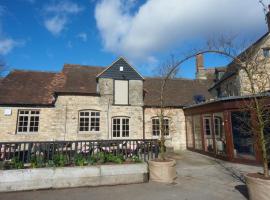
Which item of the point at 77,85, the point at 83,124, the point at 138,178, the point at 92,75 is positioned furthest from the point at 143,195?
the point at 92,75

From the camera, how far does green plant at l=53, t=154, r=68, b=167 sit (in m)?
6.79

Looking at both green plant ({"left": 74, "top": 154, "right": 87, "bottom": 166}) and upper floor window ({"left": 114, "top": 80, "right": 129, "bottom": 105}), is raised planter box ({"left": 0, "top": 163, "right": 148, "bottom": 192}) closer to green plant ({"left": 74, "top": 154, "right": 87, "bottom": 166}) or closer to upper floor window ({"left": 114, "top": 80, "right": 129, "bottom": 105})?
green plant ({"left": 74, "top": 154, "right": 87, "bottom": 166})

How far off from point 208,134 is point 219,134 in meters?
1.08

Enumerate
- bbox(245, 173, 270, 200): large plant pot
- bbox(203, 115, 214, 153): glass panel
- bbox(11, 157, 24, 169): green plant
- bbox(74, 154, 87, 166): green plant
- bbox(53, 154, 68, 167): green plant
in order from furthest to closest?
bbox(203, 115, 214, 153): glass panel, bbox(74, 154, 87, 166): green plant, bbox(53, 154, 68, 167): green plant, bbox(11, 157, 24, 169): green plant, bbox(245, 173, 270, 200): large plant pot

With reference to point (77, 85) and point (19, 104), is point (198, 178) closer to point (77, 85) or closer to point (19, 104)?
point (77, 85)

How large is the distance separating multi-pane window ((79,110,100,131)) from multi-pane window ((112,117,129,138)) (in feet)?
3.97

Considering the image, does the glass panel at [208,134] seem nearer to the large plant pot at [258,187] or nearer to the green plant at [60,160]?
the large plant pot at [258,187]

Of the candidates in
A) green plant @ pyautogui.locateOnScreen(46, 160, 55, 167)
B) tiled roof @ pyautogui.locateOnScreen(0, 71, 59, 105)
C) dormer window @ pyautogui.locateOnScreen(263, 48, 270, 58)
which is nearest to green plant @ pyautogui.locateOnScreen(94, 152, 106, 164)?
green plant @ pyautogui.locateOnScreen(46, 160, 55, 167)

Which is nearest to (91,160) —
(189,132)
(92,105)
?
(92,105)

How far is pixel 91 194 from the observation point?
5969 millimetres

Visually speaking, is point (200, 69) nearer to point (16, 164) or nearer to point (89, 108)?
point (89, 108)

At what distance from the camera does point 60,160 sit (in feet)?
22.5

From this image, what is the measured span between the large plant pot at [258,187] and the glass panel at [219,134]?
22.3 ft

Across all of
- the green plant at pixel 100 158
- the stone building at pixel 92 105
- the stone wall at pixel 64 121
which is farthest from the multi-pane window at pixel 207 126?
the green plant at pixel 100 158
